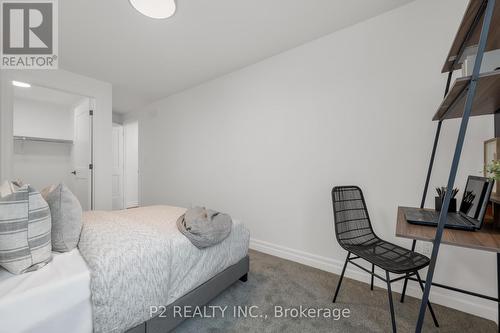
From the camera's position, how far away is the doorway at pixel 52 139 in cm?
348

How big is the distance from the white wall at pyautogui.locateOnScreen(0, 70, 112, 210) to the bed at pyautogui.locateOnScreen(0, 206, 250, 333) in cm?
209

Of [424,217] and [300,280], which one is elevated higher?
[424,217]

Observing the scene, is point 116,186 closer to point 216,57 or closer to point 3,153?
point 3,153

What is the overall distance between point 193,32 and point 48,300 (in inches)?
95.3

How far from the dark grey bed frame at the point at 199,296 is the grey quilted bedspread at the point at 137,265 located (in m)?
0.04

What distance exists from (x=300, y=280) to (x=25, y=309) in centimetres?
189

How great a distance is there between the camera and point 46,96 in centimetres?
399

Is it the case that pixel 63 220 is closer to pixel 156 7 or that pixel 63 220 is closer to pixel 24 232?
pixel 24 232

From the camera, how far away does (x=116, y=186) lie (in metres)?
5.48

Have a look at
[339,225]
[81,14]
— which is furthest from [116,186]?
[339,225]

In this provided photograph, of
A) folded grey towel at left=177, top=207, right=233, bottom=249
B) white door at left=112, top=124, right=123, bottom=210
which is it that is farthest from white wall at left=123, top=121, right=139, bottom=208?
folded grey towel at left=177, top=207, right=233, bottom=249

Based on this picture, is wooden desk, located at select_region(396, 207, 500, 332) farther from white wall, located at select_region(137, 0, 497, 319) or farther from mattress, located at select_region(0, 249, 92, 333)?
mattress, located at select_region(0, 249, 92, 333)

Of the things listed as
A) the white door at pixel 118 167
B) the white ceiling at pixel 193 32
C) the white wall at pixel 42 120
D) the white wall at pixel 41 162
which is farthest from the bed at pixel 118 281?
the white door at pixel 118 167

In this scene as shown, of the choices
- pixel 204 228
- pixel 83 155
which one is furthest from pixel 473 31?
pixel 83 155
